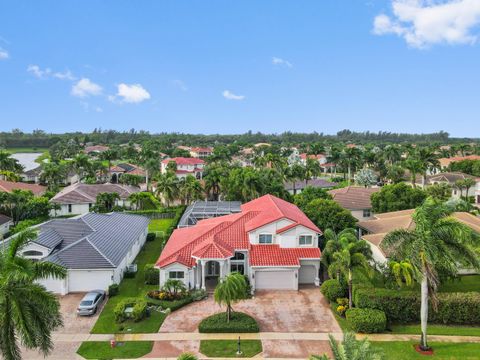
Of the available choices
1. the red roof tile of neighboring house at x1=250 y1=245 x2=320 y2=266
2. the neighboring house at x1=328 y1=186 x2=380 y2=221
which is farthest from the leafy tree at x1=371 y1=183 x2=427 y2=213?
the red roof tile of neighboring house at x1=250 y1=245 x2=320 y2=266

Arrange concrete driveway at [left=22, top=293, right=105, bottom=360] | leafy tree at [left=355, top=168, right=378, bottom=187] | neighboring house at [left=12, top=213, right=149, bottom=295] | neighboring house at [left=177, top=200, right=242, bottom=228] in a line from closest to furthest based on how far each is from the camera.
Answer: concrete driveway at [left=22, top=293, right=105, bottom=360] < neighboring house at [left=12, top=213, right=149, bottom=295] < neighboring house at [left=177, top=200, right=242, bottom=228] < leafy tree at [left=355, top=168, right=378, bottom=187]

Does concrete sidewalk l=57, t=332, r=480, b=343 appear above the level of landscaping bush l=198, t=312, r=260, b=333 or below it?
below

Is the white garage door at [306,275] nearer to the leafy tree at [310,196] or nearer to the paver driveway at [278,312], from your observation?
the paver driveway at [278,312]

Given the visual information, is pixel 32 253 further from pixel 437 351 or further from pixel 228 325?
pixel 437 351

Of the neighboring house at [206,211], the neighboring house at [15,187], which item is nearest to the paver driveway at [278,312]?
the neighboring house at [206,211]

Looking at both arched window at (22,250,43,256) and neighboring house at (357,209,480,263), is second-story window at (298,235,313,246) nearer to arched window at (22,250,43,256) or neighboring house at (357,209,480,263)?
neighboring house at (357,209,480,263)

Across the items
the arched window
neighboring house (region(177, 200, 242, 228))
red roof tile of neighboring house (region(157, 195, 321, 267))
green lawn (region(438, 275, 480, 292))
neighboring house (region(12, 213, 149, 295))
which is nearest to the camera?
neighboring house (region(12, 213, 149, 295))

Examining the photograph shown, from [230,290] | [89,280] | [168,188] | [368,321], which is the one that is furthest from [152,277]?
[168,188]
